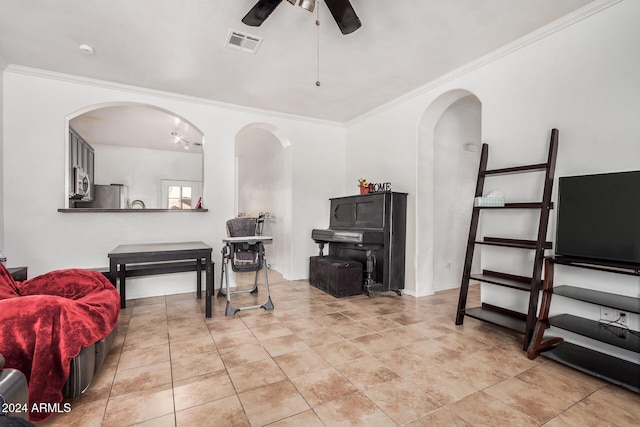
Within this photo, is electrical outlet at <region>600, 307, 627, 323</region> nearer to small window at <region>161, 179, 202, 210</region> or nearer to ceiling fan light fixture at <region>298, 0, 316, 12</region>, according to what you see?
ceiling fan light fixture at <region>298, 0, 316, 12</region>

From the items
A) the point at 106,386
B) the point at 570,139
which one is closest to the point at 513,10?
the point at 570,139

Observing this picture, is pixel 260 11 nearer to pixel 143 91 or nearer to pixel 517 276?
pixel 143 91

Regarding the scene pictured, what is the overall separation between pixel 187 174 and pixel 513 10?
294 inches

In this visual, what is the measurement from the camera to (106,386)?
78.5 inches

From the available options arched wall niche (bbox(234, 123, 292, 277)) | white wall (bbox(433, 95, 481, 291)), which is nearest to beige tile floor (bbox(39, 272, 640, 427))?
white wall (bbox(433, 95, 481, 291))

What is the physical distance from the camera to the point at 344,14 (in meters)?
2.17

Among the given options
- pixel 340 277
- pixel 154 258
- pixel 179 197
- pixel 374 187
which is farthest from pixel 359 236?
pixel 179 197

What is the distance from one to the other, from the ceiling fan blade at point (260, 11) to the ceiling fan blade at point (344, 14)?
1.20 feet

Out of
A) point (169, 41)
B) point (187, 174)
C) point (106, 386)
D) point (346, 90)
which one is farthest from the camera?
point (187, 174)

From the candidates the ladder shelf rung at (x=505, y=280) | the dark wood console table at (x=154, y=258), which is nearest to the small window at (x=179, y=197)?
the dark wood console table at (x=154, y=258)

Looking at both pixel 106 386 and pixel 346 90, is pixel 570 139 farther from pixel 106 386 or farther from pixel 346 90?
pixel 106 386

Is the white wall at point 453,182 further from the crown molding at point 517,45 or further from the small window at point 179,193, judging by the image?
the small window at point 179,193

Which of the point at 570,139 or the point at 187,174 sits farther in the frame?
the point at 187,174

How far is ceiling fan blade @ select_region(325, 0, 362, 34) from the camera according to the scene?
82.0 inches
